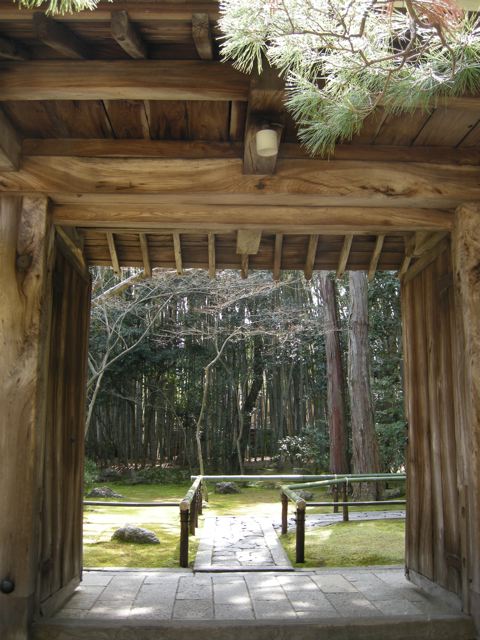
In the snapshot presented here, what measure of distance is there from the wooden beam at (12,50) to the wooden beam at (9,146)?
1.15 ft

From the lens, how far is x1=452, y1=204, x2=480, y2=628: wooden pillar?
292 centimetres

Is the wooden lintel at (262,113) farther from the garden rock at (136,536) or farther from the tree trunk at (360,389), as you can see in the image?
the tree trunk at (360,389)

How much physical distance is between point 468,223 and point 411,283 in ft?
3.51

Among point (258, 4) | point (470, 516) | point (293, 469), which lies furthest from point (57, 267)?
point (293, 469)

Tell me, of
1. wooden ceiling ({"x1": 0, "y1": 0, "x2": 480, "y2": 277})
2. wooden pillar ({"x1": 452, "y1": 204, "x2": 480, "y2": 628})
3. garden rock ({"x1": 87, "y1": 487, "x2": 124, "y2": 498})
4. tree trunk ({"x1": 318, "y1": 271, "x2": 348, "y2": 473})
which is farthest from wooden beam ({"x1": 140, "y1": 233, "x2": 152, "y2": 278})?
tree trunk ({"x1": 318, "y1": 271, "x2": 348, "y2": 473})

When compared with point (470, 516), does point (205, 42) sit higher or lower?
higher

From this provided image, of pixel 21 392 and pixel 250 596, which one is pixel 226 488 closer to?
pixel 250 596

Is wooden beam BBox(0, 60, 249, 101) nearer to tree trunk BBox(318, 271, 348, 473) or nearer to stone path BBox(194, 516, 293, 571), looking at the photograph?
stone path BBox(194, 516, 293, 571)

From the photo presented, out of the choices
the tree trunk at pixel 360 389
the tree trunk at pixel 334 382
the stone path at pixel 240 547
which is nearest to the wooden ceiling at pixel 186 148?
→ the stone path at pixel 240 547

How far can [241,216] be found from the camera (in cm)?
321

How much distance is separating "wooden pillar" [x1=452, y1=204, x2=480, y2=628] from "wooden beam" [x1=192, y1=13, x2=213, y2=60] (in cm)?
157

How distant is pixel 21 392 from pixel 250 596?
73.6 inches

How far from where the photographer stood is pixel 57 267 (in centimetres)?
342

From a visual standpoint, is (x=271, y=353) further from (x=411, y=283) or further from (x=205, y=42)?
(x=205, y=42)
